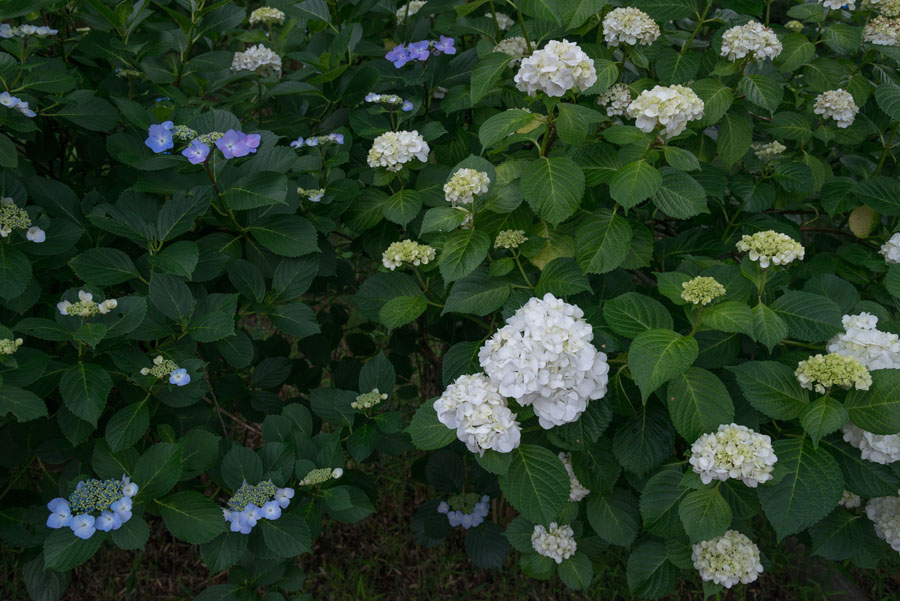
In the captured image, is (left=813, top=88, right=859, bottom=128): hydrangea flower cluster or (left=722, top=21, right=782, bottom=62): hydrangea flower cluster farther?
(left=813, top=88, right=859, bottom=128): hydrangea flower cluster

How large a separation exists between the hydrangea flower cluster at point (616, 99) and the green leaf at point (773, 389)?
765 mm

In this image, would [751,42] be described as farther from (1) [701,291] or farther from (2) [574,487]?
(2) [574,487]

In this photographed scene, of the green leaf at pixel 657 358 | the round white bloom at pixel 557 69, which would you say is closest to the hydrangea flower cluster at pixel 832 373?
the green leaf at pixel 657 358

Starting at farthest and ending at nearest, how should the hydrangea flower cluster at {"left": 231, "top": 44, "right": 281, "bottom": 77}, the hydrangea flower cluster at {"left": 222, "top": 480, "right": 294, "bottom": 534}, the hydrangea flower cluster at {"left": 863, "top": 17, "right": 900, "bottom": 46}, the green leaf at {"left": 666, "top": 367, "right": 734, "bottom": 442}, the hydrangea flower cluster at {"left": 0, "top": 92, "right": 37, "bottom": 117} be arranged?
the hydrangea flower cluster at {"left": 231, "top": 44, "right": 281, "bottom": 77}, the hydrangea flower cluster at {"left": 863, "top": 17, "right": 900, "bottom": 46}, the hydrangea flower cluster at {"left": 0, "top": 92, "right": 37, "bottom": 117}, the hydrangea flower cluster at {"left": 222, "top": 480, "right": 294, "bottom": 534}, the green leaf at {"left": 666, "top": 367, "right": 734, "bottom": 442}

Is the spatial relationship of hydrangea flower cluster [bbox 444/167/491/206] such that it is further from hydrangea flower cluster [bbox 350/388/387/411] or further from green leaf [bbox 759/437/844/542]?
green leaf [bbox 759/437/844/542]

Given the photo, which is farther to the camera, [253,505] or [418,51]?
[418,51]

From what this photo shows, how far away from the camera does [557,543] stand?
2029 millimetres

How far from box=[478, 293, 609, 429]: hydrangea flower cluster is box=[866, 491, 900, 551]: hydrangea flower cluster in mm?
911

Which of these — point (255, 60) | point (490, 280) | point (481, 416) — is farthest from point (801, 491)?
point (255, 60)

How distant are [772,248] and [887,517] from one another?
825 millimetres

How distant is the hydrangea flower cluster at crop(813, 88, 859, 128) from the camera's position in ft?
6.52

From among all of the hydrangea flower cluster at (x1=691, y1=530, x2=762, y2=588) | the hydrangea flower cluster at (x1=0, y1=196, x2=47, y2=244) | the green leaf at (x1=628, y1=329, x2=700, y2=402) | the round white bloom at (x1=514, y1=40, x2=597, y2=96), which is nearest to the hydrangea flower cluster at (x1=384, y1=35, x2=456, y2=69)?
the round white bloom at (x1=514, y1=40, x2=597, y2=96)

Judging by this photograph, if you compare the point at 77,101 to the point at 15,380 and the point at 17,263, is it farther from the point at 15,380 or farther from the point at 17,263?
the point at 15,380

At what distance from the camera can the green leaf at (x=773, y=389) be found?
1486 millimetres
